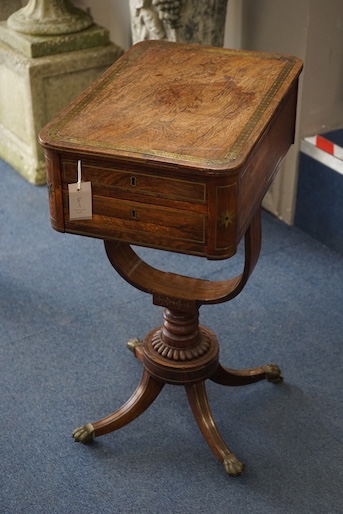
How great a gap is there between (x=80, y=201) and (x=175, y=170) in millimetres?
275

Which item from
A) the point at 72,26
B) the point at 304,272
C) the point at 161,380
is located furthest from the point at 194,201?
the point at 72,26

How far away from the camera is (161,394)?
2822 millimetres

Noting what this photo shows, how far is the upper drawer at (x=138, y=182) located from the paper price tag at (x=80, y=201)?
26mm

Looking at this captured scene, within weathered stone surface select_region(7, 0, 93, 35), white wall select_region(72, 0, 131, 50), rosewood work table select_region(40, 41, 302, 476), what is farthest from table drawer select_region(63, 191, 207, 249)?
white wall select_region(72, 0, 131, 50)

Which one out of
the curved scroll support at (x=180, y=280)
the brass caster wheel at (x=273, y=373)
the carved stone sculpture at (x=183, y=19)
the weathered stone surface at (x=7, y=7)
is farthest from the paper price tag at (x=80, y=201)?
the weathered stone surface at (x=7, y=7)

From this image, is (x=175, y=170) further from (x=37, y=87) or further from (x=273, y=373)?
(x=37, y=87)

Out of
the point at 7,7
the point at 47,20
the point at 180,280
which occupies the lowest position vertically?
Result: the point at 180,280

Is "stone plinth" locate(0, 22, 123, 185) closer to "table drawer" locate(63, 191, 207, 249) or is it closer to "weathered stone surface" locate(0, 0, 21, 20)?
"weathered stone surface" locate(0, 0, 21, 20)

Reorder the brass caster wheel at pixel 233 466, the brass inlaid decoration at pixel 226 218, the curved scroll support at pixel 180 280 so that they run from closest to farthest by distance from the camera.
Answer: the brass inlaid decoration at pixel 226 218 < the curved scroll support at pixel 180 280 < the brass caster wheel at pixel 233 466

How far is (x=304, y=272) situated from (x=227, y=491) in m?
1.24

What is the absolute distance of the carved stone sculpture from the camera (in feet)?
10.8

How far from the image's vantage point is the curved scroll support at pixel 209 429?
2469 millimetres

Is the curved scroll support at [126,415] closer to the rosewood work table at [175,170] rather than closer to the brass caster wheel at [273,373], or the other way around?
the rosewood work table at [175,170]

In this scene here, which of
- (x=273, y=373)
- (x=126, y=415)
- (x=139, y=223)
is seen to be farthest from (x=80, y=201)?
(x=273, y=373)
